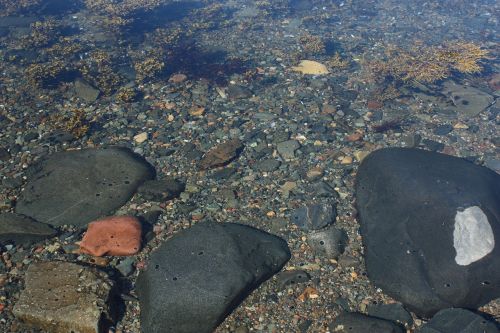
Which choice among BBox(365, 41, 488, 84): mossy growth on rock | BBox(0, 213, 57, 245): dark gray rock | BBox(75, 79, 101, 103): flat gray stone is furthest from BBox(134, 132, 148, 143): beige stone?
BBox(365, 41, 488, 84): mossy growth on rock

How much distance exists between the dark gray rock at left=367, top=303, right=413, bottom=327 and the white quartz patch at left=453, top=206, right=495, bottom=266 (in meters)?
1.05

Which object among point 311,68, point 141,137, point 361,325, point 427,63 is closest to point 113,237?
point 141,137

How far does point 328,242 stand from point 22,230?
5151 mm

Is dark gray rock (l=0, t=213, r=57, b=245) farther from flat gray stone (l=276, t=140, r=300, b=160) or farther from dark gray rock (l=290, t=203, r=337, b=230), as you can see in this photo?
flat gray stone (l=276, t=140, r=300, b=160)

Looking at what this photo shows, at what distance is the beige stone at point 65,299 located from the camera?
17.1 ft

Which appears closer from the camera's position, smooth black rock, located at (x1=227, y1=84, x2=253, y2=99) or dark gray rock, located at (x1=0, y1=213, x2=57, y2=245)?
dark gray rock, located at (x1=0, y1=213, x2=57, y2=245)

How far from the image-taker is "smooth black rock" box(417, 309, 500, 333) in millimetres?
5051

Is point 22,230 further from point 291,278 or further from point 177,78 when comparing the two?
point 177,78

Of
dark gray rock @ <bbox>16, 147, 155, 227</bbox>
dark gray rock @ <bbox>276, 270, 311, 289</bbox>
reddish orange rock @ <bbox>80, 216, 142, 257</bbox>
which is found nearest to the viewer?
dark gray rock @ <bbox>276, 270, 311, 289</bbox>

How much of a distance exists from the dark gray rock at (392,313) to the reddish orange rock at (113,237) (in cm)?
378

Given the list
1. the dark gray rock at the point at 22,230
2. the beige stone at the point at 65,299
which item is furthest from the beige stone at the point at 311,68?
the beige stone at the point at 65,299

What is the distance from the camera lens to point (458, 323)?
515 cm

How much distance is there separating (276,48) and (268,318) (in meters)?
9.79

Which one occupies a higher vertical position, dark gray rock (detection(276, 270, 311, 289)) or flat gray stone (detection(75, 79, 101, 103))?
flat gray stone (detection(75, 79, 101, 103))
